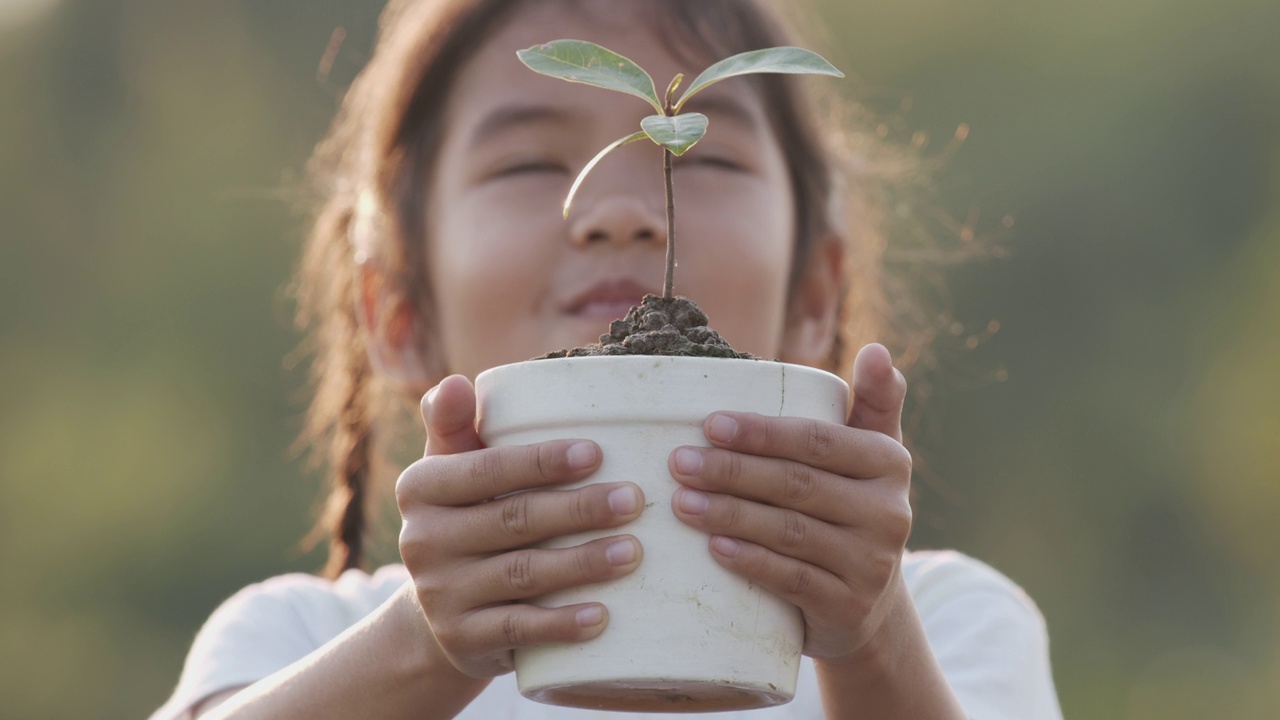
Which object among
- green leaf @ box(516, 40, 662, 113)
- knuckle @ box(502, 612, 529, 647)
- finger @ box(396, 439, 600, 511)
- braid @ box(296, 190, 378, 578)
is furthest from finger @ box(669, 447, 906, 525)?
braid @ box(296, 190, 378, 578)

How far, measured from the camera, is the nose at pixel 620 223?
2469 millimetres

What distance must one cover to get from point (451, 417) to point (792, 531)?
1.29 ft

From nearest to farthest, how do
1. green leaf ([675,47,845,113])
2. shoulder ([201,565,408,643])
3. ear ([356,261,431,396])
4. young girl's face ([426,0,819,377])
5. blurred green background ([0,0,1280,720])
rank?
green leaf ([675,47,845,113]), young girl's face ([426,0,819,377]), shoulder ([201,565,408,643]), ear ([356,261,431,396]), blurred green background ([0,0,1280,720])

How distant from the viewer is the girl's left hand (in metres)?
1.55

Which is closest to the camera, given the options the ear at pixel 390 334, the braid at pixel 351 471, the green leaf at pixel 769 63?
the green leaf at pixel 769 63

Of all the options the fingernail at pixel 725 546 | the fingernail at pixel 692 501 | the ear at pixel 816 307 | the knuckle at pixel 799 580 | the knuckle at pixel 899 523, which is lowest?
the knuckle at pixel 799 580

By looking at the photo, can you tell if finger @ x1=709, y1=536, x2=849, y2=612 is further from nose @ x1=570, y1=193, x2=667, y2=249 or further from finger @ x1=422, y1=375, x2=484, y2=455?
nose @ x1=570, y1=193, x2=667, y2=249

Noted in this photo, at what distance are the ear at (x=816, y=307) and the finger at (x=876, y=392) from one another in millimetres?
1274

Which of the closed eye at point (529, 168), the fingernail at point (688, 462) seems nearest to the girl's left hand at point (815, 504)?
the fingernail at point (688, 462)

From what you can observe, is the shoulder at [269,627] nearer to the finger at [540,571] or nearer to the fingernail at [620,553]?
the finger at [540,571]

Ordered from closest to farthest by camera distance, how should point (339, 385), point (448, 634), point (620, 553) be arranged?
point (620, 553) < point (448, 634) < point (339, 385)

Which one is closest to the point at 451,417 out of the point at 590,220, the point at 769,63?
the point at 769,63

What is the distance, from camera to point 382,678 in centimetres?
185

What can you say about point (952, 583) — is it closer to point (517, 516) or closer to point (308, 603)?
point (308, 603)
